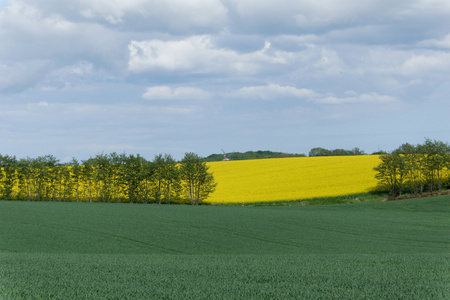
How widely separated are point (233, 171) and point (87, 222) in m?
37.8

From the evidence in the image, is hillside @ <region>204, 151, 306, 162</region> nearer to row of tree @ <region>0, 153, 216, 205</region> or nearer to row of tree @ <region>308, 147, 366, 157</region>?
row of tree @ <region>308, 147, 366, 157</region>

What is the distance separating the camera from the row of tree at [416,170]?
142 ft

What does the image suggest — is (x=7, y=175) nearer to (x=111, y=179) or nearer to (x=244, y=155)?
(x=111, y=179)

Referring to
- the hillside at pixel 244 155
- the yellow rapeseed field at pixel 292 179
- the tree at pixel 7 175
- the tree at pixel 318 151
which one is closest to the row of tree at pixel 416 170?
the yellow rapeseed field at pixel 292 179

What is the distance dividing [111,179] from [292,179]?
868 inches

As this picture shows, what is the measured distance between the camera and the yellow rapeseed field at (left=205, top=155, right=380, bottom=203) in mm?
42969

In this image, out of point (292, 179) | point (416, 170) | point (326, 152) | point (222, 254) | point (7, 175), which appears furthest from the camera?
point (326, 152)

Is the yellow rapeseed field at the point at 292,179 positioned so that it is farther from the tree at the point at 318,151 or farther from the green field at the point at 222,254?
the tree at the point at 318,151

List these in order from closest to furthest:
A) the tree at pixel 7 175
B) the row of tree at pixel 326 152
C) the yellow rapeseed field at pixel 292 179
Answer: the yellow rapeseed field at pixel 292 179, the tree at pixel 7 175, the row of tree at pixel 326 152

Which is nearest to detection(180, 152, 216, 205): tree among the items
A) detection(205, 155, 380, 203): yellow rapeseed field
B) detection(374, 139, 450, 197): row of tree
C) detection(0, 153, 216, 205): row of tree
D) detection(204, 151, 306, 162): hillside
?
detection(0, 153, 216, 205): row of tree

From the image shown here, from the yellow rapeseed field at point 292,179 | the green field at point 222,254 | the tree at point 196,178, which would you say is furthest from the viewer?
the tree at point 196,178

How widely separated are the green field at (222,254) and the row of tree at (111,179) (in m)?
14.8

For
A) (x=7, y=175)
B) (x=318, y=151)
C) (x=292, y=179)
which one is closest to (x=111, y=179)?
(x=7, y=175)

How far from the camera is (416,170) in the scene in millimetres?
43844
